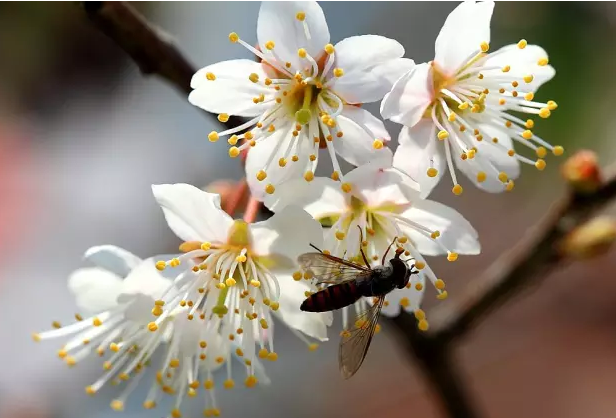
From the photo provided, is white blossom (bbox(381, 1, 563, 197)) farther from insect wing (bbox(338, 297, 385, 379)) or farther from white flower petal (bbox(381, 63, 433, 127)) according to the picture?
insect wing (bbox(338, 297, 385, 379))

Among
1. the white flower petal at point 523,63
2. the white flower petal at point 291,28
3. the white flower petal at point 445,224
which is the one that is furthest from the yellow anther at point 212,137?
the white flower petal at point 523,63

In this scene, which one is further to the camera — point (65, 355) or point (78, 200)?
point (78, 200)

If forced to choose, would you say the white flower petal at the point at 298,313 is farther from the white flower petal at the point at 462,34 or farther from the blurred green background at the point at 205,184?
the blurred green background at the point at 205,184

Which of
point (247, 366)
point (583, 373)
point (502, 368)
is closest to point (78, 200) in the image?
point (502, 368)

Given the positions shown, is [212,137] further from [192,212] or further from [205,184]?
[205,184]

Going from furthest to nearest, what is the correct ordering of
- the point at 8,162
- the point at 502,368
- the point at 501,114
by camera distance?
the point at 8,162
the point at 502,368
the point at 501,114

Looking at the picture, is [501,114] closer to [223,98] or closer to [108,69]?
[223,98]

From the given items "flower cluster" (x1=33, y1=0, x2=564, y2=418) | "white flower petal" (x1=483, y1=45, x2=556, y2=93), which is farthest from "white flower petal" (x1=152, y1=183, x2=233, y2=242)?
"white flower petal" (x1=483, y1=45, x2=556, y2=93)
